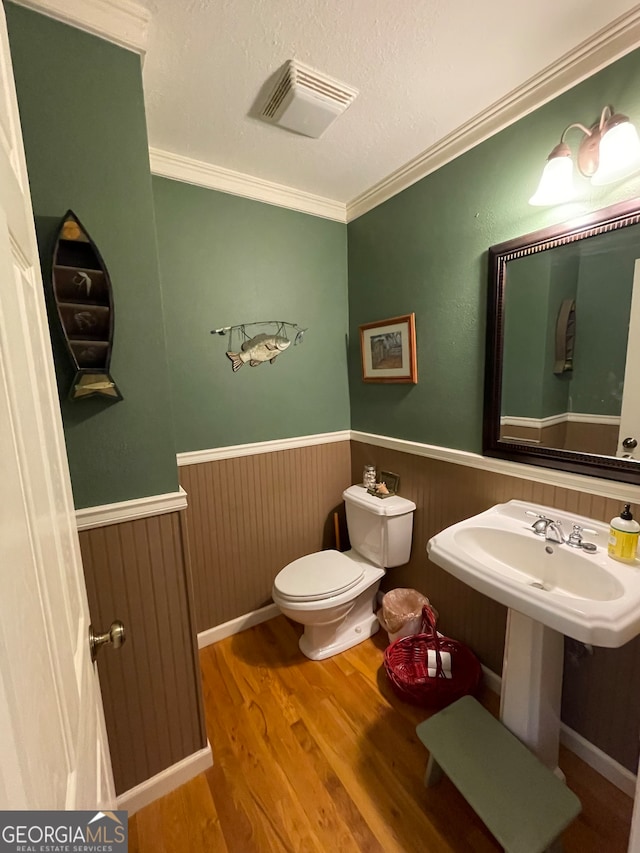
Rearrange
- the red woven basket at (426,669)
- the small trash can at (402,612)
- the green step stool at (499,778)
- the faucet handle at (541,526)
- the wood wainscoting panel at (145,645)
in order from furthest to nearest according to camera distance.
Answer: the small trash can at (402,612), the red woven basket at (426,669), the faucet handle at (541,526), the wood wainscoting panel at (145,645), the green step stool at (499,778)

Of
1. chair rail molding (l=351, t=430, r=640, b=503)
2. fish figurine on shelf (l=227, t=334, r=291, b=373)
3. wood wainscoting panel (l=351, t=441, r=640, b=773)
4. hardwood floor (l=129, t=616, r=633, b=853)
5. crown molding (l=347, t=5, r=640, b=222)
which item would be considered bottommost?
hardwood floor (l=129, t=616, r=633, b=853)

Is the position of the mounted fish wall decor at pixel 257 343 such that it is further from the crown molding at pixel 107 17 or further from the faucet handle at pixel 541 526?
the faucet handle at pixel 541 526

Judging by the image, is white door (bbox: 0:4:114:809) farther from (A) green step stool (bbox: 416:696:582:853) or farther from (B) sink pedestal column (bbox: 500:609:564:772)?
(B) sink pedestal column (bbox: 500:609:564:772)

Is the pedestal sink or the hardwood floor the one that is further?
the hardwood floor

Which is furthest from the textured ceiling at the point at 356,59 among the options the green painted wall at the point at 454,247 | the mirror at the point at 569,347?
the mirror at the point at 569,347

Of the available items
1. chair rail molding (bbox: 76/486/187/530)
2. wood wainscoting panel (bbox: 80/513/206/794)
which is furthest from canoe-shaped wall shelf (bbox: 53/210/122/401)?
wood wainscoting panel (bbox: 80/513/206/794)

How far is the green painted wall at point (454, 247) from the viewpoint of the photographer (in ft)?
3.84

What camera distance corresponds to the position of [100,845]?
0.45 m

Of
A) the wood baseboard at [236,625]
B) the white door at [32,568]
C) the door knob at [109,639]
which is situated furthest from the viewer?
the wood baseboard at [236,625]

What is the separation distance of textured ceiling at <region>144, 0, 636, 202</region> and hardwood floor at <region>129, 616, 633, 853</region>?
241 cm

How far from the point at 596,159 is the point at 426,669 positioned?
2.04m

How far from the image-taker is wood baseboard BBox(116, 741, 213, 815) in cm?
120

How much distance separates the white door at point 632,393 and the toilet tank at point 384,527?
958 mm

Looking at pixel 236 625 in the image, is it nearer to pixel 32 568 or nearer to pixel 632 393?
pixel 32 568
